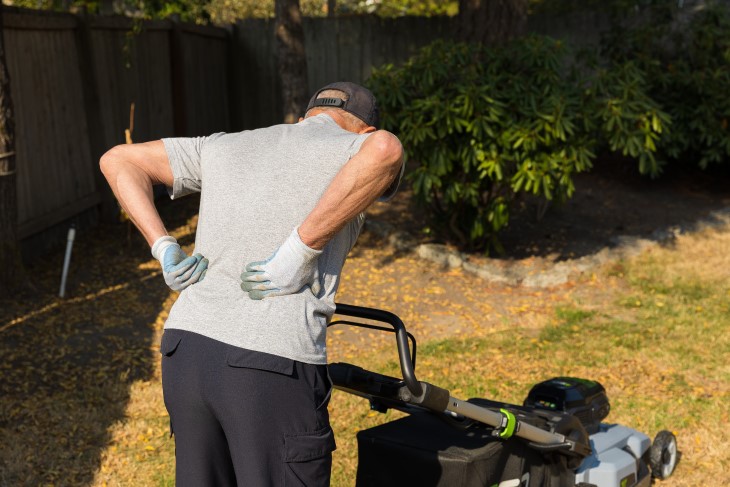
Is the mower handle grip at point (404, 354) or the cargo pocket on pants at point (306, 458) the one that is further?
the mower handle grip at point (404, 354)

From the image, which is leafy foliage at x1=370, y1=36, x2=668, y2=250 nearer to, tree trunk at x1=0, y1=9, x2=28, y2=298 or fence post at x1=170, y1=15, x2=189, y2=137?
tree trunk at x1=0, y1=9, x2=28, y2=298

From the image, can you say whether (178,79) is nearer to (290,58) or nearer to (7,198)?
(290,58)

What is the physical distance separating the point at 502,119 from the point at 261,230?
5114 millimetres

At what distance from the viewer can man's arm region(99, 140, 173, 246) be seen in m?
2.75

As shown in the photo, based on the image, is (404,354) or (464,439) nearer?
(404,354)

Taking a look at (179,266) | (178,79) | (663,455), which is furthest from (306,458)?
(178,79)

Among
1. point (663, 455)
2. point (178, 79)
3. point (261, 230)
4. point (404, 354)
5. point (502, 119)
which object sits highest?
point (261, 230)

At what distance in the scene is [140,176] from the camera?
279 cm

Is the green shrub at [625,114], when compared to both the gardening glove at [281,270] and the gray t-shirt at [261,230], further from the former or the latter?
the gardening glove at [281,270]

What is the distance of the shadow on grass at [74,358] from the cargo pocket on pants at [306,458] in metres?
2.16

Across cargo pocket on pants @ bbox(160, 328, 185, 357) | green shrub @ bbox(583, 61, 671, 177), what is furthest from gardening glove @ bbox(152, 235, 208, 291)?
green shrub @ bbox(583, 61, 671, 177)

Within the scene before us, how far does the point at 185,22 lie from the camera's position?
1141 cm

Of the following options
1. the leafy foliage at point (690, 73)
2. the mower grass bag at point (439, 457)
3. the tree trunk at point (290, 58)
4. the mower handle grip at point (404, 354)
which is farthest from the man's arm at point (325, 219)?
the leafy foliage at point (690, 73)

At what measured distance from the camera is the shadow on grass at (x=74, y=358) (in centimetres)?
459
